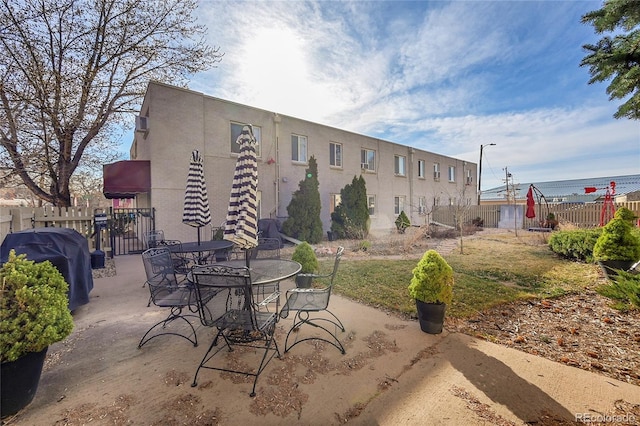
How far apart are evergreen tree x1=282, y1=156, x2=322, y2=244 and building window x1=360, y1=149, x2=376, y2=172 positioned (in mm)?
5475

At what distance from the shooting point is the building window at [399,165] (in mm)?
18873

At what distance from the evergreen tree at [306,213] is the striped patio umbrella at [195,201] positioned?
505 centimetres

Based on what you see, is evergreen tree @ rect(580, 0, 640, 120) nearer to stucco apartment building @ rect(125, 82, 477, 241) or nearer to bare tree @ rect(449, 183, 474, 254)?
bare tree @ rect(449, 183, 474, 254)

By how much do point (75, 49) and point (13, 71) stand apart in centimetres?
183

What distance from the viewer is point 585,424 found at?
74.5 inches

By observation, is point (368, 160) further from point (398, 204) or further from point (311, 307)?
point (311, 307)

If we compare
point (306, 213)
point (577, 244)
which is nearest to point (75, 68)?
point (306, 213)

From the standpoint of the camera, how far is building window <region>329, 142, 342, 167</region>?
15.3 metres

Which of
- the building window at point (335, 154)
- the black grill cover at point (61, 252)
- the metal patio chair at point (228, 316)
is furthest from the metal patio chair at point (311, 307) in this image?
the building window at point (335, 154)

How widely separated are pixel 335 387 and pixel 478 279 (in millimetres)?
4956

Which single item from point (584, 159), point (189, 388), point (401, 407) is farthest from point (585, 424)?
point (584, 159)

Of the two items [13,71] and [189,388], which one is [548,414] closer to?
[189,388]

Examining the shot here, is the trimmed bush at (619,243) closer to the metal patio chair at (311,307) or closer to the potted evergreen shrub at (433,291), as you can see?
the potted evergreen shrub at (433,291)

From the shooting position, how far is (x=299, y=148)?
13844mm
